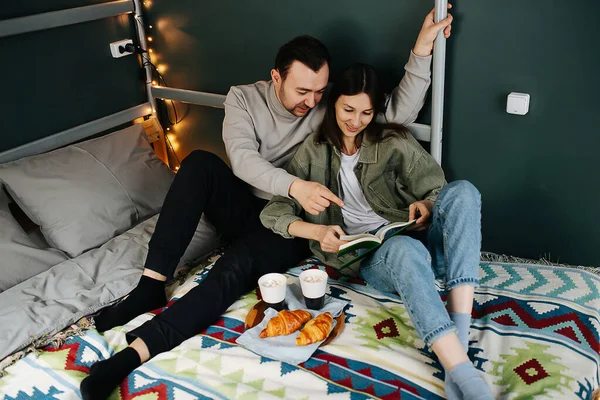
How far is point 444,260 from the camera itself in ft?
5.14

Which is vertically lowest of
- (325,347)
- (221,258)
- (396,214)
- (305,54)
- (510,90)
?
(325,347)

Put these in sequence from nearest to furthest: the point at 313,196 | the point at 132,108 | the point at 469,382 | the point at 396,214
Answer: the point at 469,382 → the point at 313,196 → the point at 396,214 → the point at 132,108

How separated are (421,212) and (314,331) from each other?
1.45 ft

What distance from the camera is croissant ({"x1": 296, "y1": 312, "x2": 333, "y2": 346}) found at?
1511 millimetres

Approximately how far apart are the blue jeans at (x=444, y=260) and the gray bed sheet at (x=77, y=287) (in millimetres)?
800

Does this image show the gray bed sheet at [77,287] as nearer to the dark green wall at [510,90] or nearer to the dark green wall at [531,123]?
the dark green wall at [510,90]

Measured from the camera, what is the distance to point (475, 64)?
1.81m

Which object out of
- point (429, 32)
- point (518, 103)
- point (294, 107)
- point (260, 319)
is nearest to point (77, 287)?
point (260, 319)

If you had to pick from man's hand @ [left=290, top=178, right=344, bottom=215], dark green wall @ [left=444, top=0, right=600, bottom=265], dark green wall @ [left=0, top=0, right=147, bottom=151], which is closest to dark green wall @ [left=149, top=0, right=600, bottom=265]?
dark green wall @ [left=444, top=0, right=600, bottom=265]

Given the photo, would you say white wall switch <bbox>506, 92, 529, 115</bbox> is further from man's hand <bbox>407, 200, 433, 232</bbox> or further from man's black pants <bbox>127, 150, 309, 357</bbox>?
man's black pants <bbox>127, 150, 309, 357</bbox>

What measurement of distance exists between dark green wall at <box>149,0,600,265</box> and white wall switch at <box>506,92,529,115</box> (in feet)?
0.08

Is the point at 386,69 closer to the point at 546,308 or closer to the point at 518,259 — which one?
the point at 518,259

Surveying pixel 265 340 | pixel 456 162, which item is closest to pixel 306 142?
pixel 456 162

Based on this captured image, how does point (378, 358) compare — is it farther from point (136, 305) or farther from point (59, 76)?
point (59, 76)
